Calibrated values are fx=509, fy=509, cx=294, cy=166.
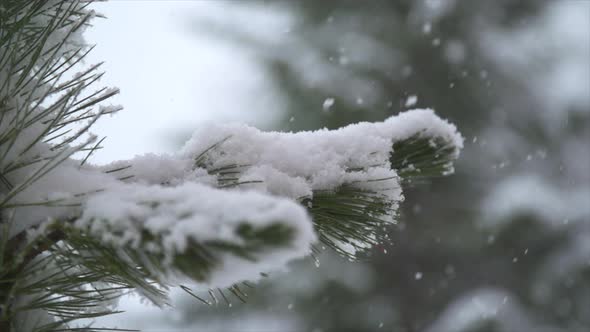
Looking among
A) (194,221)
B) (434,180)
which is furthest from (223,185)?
(434,180)

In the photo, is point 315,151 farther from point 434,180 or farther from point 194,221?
point 434,180

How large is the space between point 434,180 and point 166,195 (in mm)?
3505

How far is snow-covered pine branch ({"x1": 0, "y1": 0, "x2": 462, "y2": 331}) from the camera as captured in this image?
1.41ft

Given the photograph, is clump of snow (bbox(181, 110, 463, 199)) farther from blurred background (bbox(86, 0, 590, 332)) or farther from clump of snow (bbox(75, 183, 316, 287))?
blurred background (bbox(86, 0, 590, 332))

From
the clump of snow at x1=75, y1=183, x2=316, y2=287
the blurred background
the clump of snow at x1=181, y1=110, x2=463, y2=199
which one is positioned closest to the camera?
the clump of snow at x1=75, y1=183, x2=316, y2=287

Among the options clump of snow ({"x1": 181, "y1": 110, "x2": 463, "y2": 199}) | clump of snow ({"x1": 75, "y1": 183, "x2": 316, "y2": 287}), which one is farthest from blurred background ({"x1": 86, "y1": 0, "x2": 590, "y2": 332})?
clump of snow ({"x1": 75, "y1": 183, "x2": 316, "y2": 287})

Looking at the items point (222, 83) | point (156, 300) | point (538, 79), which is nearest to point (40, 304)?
point (156, 300)

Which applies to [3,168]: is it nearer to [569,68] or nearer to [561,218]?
[561,218]

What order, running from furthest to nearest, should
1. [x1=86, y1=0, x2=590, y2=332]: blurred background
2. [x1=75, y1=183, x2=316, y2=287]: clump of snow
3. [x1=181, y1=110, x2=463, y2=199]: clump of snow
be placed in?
[x1=86, y1=0, x2=590, y2=332]: blurred background
[x1=181, y1=110, x2=463, y2=199]: clump of snow
[x1=75, y1=183, x2=316, y2=287]: clump of snow

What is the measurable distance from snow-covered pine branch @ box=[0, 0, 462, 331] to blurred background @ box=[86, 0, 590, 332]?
9.77 feet

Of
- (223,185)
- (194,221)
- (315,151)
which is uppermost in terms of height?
(315,151)

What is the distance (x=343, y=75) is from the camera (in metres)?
3.93

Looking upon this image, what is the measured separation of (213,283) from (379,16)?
387 cm

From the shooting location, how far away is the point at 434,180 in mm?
3793
